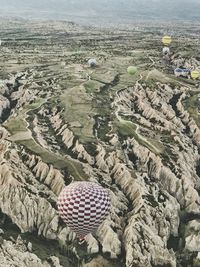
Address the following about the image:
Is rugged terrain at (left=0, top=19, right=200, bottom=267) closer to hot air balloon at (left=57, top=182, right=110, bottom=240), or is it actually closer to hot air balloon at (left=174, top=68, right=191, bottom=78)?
hot air balloon at (left=57, top=182, right=110, bottom=240)

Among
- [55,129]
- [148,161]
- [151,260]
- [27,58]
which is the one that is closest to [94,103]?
[55,129]

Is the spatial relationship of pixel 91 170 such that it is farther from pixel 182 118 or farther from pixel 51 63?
pixel 51 63

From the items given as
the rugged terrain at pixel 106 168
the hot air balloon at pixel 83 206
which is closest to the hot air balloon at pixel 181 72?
the rugged terrain at pixel 106 168

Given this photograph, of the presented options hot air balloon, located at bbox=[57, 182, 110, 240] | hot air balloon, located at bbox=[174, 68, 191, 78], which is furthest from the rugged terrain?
hot air balloon, located at bbox=[174, 68, 191, 78]

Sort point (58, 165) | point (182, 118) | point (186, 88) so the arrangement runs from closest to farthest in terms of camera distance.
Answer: point (58, 165) → point (182, 118) → point (186, 88)

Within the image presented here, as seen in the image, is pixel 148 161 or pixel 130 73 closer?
pixel 148 161
